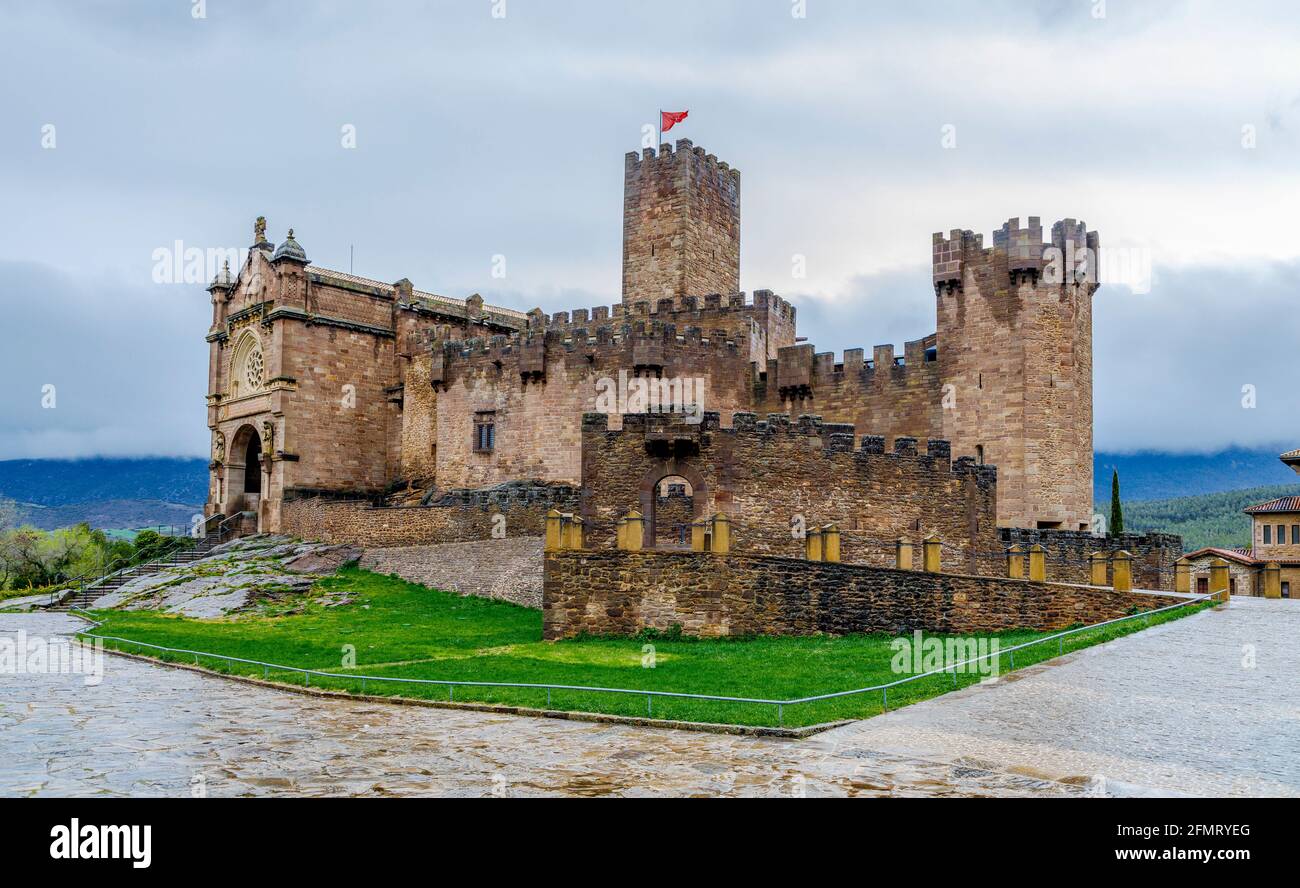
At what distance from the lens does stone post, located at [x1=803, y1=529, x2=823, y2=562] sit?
22.4 meters

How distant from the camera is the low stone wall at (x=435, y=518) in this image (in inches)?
1261

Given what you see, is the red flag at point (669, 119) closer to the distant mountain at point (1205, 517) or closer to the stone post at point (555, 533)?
the stone post at point (555, 533)

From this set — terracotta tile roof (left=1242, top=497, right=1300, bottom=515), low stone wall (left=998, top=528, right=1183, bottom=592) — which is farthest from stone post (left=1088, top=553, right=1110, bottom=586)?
terracotta tile roof (left=1242, top=497, right=1300, bottom=515)

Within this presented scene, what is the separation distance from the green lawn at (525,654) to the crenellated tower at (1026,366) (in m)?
10.2

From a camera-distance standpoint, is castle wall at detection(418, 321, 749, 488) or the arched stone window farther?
the arched stone window

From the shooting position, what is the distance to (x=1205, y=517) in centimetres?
11350

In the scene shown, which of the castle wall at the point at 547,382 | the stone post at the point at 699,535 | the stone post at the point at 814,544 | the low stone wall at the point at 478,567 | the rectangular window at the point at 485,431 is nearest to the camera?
the stone post at the point at 814,544

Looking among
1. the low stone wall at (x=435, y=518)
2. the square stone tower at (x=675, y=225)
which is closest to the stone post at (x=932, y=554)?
the low stone wall at (x=435, y=518)

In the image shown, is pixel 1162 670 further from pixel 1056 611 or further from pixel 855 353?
pixel 855 353

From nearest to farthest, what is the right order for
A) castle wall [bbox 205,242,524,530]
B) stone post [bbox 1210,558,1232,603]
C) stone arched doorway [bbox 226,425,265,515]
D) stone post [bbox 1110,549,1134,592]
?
1. stone post [bbox 1110,549,1134,592]
2. stone post [bbox 1210,558,1232,603]
3. castle wall [bbox 205,242,524,530]
4. stone arched doorway [bbox 226,425,265,515]

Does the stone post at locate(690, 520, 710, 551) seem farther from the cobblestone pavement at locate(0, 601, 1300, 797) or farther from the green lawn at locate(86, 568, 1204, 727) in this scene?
the cobblestone pavement at locate(0, 601, 1300, 797)

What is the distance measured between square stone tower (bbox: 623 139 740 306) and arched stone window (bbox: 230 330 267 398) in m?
14.9
